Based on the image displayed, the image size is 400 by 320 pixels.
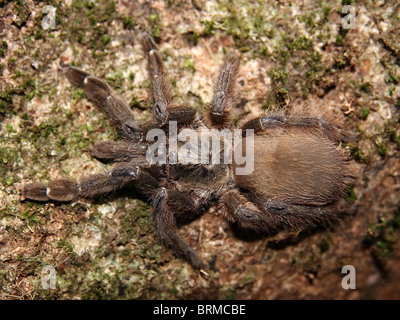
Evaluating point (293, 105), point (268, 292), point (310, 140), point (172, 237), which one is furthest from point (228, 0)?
point (268, 292)

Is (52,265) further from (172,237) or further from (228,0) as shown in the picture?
(228,0)

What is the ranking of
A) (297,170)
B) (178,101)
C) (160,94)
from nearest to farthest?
(297,170), (160,94), (178,101)

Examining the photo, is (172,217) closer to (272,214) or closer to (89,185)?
(89,185)

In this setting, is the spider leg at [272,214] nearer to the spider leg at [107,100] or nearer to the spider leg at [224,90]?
the spider leg at [224,90]

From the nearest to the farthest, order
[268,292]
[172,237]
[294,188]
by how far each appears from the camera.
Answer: [294,188] → [172,237] → [268,292]

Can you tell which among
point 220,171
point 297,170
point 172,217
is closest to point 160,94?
point 220,171

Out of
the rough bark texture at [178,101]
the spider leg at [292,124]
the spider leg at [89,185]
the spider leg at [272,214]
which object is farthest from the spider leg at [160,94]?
the spider leg at [272,214]

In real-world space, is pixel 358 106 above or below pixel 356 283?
above
